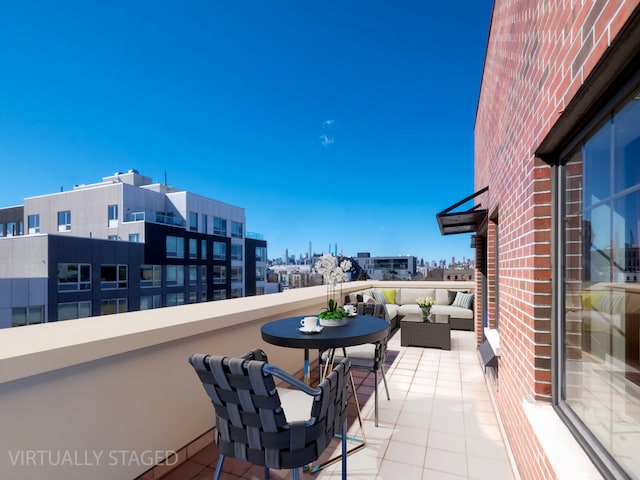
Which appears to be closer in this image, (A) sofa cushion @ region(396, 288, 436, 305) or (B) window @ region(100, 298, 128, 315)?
(A) sofa cushion @ region(396, 288, 436, 305)

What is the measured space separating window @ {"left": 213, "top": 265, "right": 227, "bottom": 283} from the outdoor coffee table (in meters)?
23.5

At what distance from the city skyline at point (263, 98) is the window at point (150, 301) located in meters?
9.60

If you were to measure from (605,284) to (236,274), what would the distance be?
97.7ft

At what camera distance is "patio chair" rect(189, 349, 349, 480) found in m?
1.44

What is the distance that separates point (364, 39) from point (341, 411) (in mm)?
11895

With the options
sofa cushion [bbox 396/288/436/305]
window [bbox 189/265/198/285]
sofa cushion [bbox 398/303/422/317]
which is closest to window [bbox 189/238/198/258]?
window [bbox 189/265/198/285]

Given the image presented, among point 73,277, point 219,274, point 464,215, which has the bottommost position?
point 219,274

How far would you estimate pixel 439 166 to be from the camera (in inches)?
891

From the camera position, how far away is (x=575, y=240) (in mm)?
1447

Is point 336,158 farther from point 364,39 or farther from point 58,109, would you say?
point 58,109

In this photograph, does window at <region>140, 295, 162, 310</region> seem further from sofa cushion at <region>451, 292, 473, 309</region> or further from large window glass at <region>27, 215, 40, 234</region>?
sofa cushion at <region>451, 292, 473, 309</region>

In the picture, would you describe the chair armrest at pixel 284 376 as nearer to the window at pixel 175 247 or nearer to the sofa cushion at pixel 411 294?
the sofa cushion at pixel 411 294

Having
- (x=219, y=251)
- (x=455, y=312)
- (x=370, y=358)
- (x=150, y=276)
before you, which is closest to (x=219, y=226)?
(x=219, y=251)

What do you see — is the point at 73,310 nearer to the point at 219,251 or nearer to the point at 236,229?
the point at 219,251
